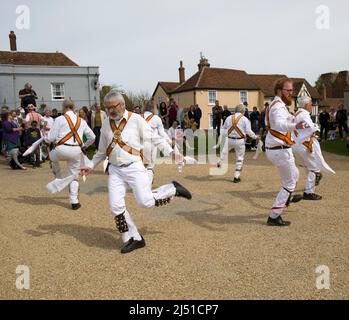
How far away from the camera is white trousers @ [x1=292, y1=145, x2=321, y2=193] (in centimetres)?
770

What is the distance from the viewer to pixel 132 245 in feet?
16.8

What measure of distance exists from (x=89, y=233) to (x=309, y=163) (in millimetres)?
4647

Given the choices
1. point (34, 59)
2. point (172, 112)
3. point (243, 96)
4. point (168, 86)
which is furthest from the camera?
point (168, 86)

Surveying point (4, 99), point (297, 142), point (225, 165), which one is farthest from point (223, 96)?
point (297, 142)

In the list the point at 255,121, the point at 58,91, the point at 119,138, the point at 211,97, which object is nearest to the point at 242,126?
the point at 119,138

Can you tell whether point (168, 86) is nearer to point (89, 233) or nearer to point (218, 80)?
point (218, 80)

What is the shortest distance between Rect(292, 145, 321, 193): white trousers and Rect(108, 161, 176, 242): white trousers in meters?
3.66

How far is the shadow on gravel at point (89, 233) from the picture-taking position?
5.48 m

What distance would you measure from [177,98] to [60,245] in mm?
44357

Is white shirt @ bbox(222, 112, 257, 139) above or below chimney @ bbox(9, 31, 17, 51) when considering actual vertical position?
below

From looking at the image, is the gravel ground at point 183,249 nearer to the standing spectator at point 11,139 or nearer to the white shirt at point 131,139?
the white shirt at point 131,139

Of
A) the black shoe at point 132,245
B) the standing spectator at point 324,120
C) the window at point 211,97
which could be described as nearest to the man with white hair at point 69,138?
the black shoe at point 132,245

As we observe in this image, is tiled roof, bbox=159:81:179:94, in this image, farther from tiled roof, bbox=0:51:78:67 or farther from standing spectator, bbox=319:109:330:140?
standing spectator, bbox=319:109:330:140

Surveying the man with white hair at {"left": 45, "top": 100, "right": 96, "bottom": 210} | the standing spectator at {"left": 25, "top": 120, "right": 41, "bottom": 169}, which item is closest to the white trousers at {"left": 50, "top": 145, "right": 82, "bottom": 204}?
the man with white hair at {"left": 45, "top": 100, "right": 96, "bottom": 210}
